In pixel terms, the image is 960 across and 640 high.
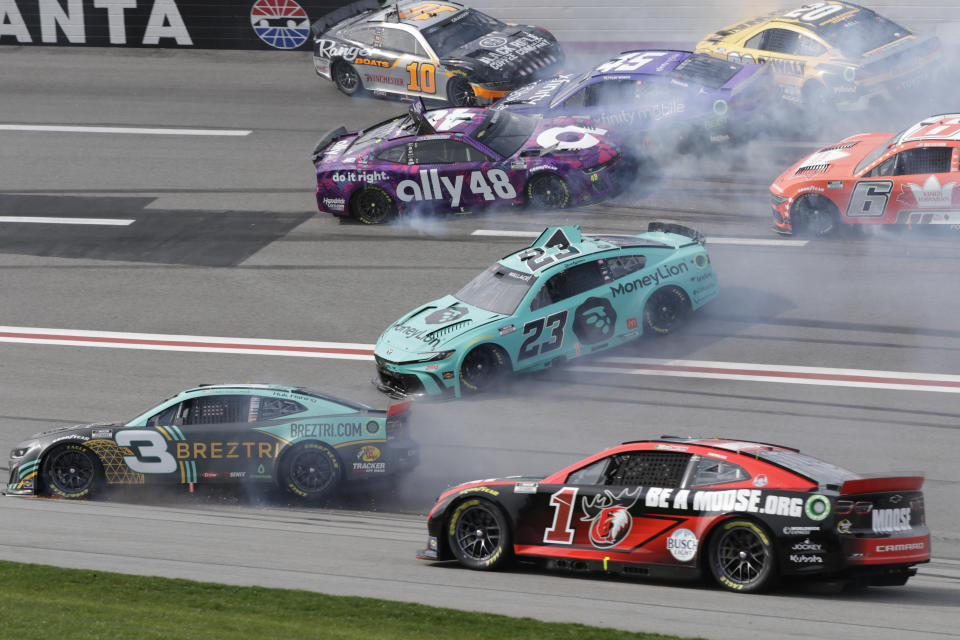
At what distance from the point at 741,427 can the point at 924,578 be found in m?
4.05

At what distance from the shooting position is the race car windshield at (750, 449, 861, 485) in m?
9.20

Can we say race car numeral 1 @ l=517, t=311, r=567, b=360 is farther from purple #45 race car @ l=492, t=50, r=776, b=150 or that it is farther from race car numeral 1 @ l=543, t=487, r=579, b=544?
purple #45 race car @ l=492, t=50, r=776, b=150

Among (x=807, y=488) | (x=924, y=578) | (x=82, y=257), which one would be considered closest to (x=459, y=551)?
(x=807, y=488)

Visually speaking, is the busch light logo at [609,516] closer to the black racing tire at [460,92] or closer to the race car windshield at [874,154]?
the race car windshield at [874,154]

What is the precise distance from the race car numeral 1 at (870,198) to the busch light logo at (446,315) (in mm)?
6050

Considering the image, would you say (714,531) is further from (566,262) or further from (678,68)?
(678,68)

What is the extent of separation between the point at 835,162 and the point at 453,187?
18.7 feet

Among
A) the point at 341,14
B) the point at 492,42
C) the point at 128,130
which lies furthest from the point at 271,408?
the point at 341,14

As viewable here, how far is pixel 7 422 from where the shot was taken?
14984 millimetres

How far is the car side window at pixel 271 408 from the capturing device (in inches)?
503

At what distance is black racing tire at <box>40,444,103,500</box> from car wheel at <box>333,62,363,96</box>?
1405 cm

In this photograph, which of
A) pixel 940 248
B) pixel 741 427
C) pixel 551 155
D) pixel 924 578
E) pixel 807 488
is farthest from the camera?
pixel 551 155

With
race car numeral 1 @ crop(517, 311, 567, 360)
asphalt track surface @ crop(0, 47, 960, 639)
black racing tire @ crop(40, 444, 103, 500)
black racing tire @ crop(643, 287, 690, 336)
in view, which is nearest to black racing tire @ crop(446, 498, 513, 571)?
asphalt track surface @ crop(0, 47, 960, 639)

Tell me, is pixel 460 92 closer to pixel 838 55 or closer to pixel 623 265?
pixel 838 55
